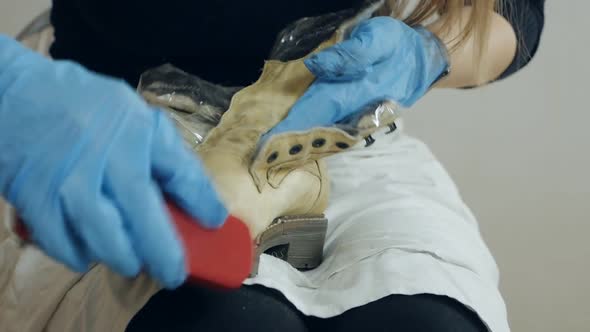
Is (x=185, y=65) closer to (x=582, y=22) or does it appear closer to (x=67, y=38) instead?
(x=67, y=38)

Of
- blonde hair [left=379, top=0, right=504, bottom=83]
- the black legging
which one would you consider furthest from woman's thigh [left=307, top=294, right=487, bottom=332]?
blonde hair [left=379, top=0, right=504, bottom=83]

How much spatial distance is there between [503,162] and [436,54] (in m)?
0.46

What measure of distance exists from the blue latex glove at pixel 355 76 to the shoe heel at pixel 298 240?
0.08 metres

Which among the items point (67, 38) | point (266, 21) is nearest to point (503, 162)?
point (266, 21)

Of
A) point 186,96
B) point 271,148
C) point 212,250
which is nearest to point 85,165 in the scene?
point 212,250

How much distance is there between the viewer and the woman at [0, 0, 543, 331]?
17.2 inches

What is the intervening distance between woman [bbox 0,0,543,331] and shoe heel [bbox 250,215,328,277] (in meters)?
0.01

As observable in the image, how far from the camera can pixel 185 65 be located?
612 millimetres

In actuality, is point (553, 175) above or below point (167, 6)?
below

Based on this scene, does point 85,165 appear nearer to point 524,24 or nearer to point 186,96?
point 186,96

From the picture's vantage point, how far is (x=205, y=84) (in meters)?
0.59

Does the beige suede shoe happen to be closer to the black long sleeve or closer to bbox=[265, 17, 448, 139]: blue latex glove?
bbox=[265, 17, 448, 139]: blue latex glove

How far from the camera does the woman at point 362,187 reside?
437mm

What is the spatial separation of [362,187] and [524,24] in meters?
0.24
